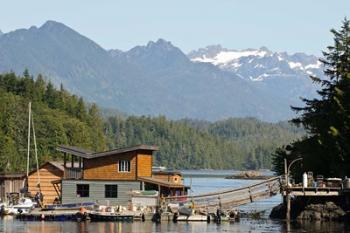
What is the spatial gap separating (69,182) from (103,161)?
366cm

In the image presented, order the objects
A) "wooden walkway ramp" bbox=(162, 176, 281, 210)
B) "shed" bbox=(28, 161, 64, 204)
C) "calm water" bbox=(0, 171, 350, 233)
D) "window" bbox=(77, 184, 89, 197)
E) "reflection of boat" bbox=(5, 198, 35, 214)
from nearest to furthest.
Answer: "calm water" bbox=(0, 171, 350, 233) < "wooden walkway ramp" bbox=(162, 176, 281, 210) < "window" bbox=(77, 184, 89, 197) < "reflection of boat" bbox=(5, 198, 35, 214) < "shed" bbox=(28, 161, 64, 204)

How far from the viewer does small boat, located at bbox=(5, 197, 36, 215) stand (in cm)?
8862

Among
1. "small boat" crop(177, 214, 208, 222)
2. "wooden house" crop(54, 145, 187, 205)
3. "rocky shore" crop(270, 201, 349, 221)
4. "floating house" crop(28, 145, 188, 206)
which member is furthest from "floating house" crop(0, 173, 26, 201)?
"rocky shore" crop(270, 201, 349, 221)

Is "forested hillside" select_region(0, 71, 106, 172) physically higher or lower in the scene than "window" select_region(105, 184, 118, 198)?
higher

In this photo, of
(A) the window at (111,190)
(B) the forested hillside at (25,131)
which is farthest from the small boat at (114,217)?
(B) the forested hillside at (25,131)

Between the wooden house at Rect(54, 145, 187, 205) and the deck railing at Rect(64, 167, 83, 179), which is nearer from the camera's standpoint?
the wooden house at Rect(54, 145, 187, 205)

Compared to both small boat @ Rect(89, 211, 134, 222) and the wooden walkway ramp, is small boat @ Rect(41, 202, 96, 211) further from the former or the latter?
the wooden walkway ramp

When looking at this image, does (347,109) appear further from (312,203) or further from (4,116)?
(4,116)

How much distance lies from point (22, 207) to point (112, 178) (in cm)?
890

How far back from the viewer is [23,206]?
294ft

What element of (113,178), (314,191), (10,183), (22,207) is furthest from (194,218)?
(10,183)

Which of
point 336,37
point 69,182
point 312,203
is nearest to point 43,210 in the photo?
point 69,182

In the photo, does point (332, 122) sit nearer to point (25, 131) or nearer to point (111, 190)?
point (111, 190)

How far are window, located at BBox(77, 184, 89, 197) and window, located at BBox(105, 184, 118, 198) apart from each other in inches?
76.8
